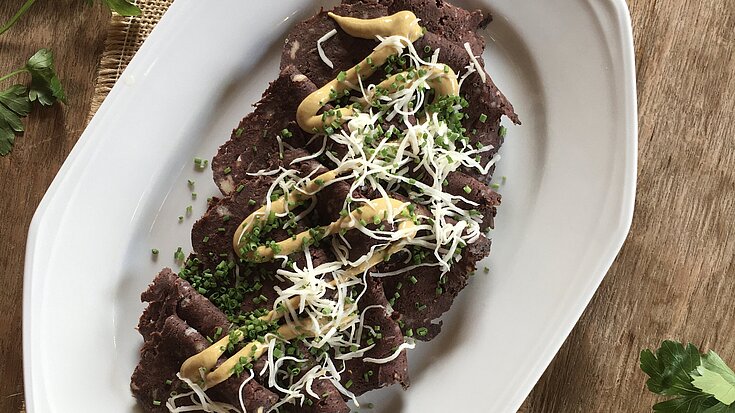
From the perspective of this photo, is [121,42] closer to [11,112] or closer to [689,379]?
[11,112]

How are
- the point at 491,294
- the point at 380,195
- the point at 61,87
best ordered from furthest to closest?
the point at 61,87 < the point at 491,294 < the point at 380,195

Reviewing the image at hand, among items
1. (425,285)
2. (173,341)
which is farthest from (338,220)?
(173,341)

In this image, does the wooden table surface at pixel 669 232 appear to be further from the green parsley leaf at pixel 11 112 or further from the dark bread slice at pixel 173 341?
the green parsley leaf at pixel 11 112

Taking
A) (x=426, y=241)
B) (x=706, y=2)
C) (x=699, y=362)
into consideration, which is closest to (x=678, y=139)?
(x=706, y=2)

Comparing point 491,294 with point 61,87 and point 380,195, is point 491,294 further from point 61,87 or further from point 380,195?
point 61,87

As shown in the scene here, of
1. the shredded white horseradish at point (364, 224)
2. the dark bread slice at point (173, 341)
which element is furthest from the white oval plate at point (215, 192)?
the shredded white horseradish at point (364, 224)

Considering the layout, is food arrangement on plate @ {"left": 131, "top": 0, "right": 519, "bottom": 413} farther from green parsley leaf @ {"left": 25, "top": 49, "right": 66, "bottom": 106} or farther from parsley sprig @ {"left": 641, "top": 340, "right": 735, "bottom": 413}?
green parsley leaf @ {"left": 25, "top": 49, "right": 66, "bottom": 106}

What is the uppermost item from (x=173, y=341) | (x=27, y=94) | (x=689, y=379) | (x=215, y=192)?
(x=27, y=94)
